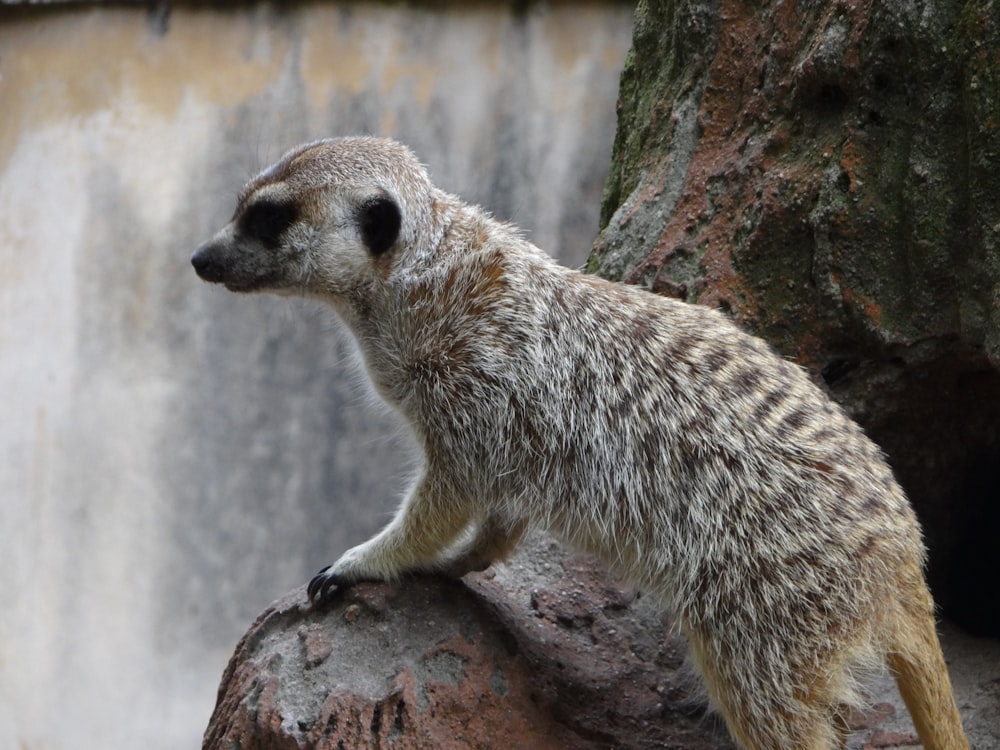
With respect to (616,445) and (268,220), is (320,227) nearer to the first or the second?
(268,220)

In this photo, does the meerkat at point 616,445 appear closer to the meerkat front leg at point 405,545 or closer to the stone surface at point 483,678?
the meerkat front leg at point 405,545

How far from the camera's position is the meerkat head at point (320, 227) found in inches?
106

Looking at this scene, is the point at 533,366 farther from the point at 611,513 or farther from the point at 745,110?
the point at 745,110

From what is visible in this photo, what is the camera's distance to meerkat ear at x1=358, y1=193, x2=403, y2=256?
2.68 meters

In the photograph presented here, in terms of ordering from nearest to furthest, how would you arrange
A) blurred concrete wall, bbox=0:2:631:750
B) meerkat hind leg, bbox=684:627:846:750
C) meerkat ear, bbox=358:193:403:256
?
1. meerkat hind leg, bbox=684:627:846:750
2. meerkat ear, bbox=358:193:403:256
3. blurred concrete wall, bbox=0:2:631:750

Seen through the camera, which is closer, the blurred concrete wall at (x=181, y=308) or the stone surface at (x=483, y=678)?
the stone surface at (x=483, y=678)

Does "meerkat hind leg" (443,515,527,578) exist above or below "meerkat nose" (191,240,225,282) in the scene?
below

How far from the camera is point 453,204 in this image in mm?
2859

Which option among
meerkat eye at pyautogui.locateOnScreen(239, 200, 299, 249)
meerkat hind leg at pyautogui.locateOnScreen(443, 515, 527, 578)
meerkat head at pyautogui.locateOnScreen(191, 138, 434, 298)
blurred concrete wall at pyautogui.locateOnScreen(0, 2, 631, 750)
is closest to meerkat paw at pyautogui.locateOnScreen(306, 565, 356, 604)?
meerkat hind leg at pyautogui.locateOnScreen(443, 515, 527, 578)

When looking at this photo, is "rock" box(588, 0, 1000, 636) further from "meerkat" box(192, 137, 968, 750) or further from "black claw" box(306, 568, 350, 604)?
"black claw" box(306, 568, 350, 604)

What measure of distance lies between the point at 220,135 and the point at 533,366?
3.49 meters

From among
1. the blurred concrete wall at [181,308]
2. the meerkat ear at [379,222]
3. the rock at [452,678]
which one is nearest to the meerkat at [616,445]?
the meerkat ear at [379,222]

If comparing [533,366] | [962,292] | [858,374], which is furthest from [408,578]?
[962,292]

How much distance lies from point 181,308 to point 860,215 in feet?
12.5
